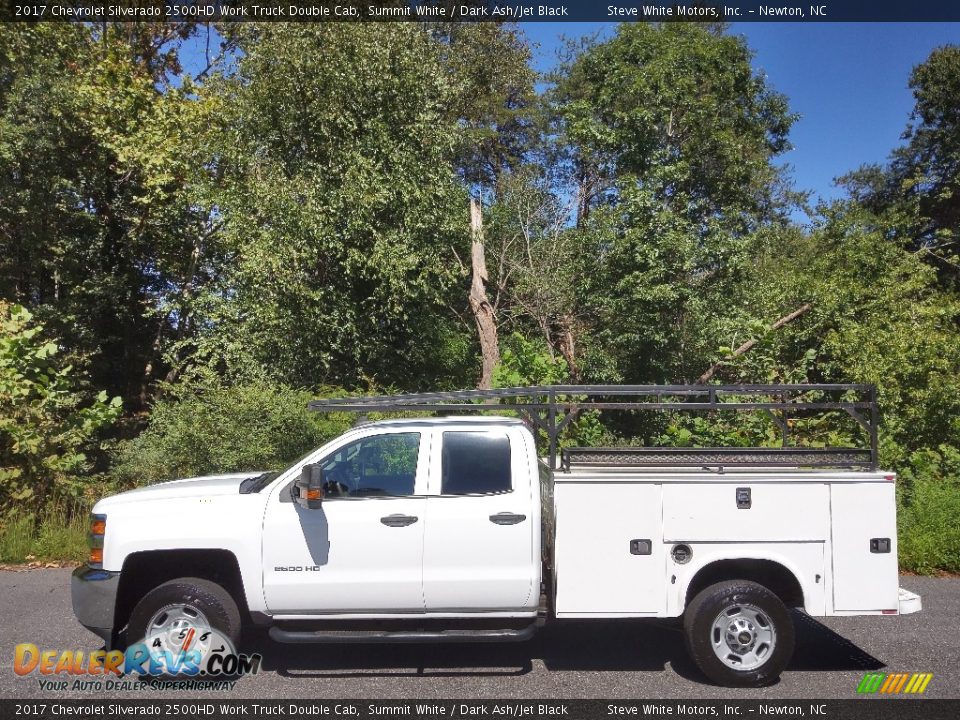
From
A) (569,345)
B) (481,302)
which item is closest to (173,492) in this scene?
(569,345)

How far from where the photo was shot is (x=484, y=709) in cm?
525

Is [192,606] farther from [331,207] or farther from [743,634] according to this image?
[331,207]

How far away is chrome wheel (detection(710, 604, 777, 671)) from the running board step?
4.29 ft

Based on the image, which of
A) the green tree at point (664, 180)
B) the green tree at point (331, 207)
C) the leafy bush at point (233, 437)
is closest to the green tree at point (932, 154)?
the green tree at point (664, 180)

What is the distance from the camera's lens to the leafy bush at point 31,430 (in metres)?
10.4

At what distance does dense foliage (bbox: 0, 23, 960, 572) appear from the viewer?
11656 mm

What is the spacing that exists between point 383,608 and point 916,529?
6.87m

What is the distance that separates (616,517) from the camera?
18.5 feet

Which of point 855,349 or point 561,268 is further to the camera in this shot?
point 561,268

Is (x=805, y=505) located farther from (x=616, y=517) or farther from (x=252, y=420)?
(x=252, y=420)

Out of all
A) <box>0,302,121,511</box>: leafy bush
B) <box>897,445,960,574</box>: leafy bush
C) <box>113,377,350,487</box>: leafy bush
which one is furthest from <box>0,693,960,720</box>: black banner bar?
<box>0,302,121,511</box>: leafy bush

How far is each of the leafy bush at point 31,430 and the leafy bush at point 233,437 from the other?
79cm

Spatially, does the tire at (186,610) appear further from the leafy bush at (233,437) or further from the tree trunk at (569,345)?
the tree trunk at (569,345)

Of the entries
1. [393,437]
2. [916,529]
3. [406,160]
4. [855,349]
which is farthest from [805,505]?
[406,160]
